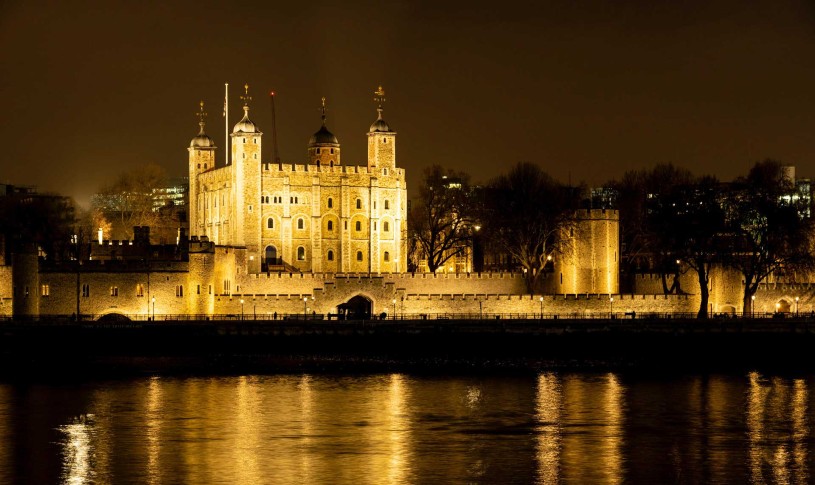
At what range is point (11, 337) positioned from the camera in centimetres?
6725

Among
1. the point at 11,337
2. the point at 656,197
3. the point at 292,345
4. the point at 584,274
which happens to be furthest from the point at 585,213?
the point at 11,337

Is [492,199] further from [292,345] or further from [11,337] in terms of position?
[11,337]

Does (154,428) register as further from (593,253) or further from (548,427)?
(593,253)

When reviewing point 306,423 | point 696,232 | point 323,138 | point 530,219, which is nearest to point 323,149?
point 323,138

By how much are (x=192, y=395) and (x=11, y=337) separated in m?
17.5

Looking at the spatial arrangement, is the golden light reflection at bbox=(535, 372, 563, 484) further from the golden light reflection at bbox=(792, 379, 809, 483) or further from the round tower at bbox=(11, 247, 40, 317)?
the round tower at bbox=(11, 247, 40, 317)

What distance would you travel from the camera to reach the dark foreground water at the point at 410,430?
38.3 m

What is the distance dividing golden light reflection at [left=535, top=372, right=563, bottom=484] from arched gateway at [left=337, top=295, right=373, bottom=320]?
65.6ft

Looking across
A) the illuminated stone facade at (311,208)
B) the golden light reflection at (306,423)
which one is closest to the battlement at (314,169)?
→ the illuminated stone facade at (311,208)

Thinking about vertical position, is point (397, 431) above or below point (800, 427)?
above

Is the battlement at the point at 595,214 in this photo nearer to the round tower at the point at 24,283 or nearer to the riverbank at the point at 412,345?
the riverbank at the point at 412,345

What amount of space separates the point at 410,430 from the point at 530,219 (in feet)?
140

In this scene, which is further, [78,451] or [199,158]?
[199,158]

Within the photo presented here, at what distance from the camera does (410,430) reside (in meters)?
44.8
